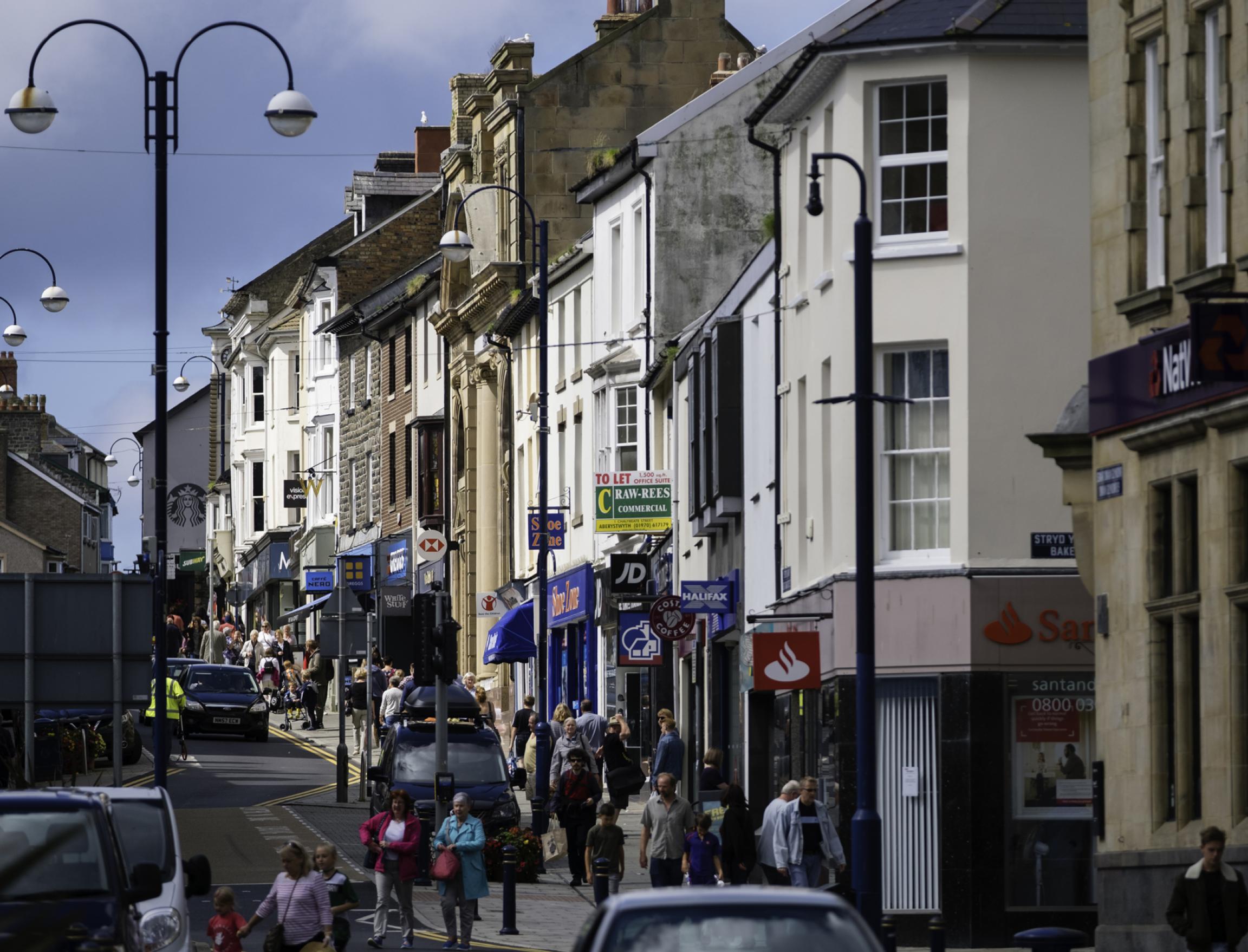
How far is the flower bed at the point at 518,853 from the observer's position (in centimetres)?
2680

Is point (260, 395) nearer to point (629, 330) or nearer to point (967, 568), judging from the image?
point (629, 330)

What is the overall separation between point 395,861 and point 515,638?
27626 millimetres

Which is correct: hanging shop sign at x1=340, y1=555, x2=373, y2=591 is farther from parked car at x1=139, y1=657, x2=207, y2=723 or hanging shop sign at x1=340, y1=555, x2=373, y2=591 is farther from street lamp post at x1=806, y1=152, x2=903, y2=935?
street lamp post at x1=806, y1=152, x2=903, y2=935

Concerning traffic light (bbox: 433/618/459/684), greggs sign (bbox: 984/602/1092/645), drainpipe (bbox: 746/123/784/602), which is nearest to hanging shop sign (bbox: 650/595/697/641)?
drainpipe (bbox: 746/123/784/602)

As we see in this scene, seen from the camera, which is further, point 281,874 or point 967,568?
point 967,568

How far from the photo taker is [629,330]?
4197 cm

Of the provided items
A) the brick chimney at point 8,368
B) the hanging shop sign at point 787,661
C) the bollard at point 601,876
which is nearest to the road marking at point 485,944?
the bollard at point 601,876

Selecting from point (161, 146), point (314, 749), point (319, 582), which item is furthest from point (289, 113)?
point (319, 582)

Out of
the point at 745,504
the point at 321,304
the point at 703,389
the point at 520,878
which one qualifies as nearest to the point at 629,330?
the point at 703,389

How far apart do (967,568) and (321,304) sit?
56411 mm

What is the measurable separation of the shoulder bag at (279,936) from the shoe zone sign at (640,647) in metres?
17.0

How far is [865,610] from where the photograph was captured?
56.1 ft

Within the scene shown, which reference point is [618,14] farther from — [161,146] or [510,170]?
[161,146]

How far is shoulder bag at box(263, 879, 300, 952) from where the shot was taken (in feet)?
53.0
